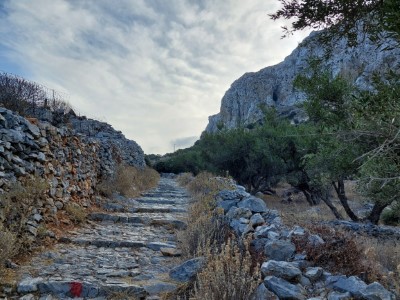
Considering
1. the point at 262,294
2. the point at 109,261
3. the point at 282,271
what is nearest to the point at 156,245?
the point at 109,261

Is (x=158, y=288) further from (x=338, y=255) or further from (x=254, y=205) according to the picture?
(x=254, y=205)

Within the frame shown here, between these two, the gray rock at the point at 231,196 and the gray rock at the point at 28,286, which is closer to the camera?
the gray rock at the point at 28,286

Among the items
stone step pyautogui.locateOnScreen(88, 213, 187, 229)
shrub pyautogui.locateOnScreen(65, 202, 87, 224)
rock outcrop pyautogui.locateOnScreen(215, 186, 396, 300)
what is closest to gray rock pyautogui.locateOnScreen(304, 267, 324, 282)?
rock outcrop pyautogui.locateOnScreen(215, 186, 396, 300)

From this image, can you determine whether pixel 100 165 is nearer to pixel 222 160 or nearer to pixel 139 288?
pixel 139 288

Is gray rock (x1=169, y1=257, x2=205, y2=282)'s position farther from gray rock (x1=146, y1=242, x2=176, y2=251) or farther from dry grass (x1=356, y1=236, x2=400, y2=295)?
dry grass (x1=356, y1=236, x2=400, y2=295)

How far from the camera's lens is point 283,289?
3.41m

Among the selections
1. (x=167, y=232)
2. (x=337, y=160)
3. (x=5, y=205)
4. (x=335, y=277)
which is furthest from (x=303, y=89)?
(x=5, y=205)

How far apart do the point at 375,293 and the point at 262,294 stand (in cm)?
104

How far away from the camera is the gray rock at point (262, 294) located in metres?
3.33

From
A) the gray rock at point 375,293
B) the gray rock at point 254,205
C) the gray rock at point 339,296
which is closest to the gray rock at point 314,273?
the gray rock at point 339,296

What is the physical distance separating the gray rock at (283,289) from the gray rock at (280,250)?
2.62ft

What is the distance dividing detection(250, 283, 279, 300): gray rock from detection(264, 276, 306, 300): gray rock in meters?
0.07

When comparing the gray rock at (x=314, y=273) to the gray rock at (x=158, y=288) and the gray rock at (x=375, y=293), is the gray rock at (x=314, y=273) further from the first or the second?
the gray rock at (x=158, y=288)

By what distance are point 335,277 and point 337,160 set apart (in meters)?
6.56
